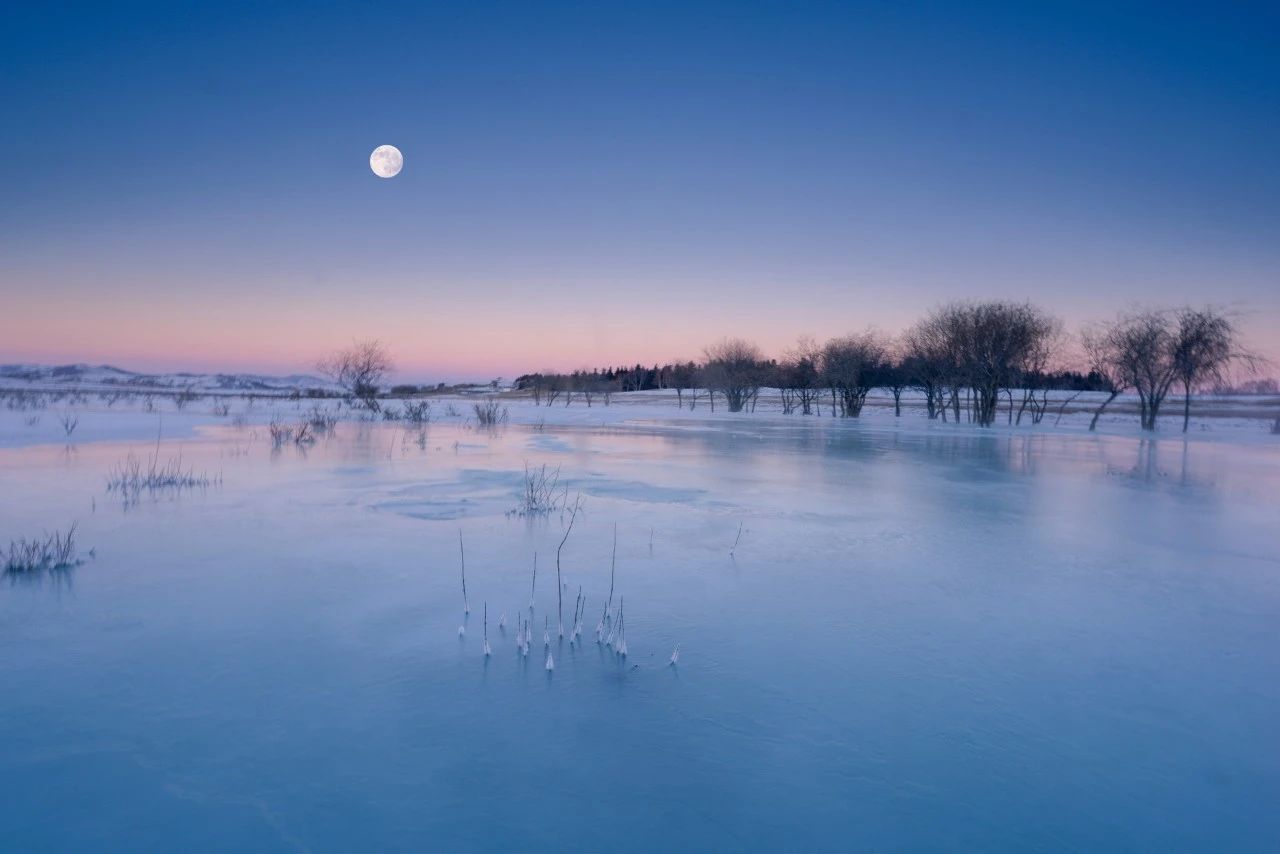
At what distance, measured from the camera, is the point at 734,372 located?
4850 cm

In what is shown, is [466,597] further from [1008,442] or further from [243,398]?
[243,398]

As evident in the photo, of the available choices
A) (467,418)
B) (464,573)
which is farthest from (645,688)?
(467,418)

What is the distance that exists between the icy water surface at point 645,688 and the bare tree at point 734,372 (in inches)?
1586

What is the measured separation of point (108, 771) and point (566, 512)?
598 cm

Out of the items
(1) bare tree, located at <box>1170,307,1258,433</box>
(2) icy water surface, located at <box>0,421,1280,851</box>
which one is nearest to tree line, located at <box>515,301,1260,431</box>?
(1) bare tree, located at <box>1170,307,1258,433</box>

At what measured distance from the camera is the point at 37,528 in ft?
22.7

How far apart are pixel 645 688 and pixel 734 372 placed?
45.6 metres

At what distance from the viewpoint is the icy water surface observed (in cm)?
261

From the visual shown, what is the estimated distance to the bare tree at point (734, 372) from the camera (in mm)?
48344

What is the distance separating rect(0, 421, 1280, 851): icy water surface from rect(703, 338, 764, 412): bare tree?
132ft

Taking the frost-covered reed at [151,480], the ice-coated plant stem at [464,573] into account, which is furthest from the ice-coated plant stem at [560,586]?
the frost-covered reed at [151,480]

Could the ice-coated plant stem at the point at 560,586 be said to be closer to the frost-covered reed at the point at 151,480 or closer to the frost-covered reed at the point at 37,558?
the frost-covered reed at the point at 37,558

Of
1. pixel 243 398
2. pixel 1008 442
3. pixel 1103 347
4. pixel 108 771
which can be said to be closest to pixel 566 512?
pixel 108 771

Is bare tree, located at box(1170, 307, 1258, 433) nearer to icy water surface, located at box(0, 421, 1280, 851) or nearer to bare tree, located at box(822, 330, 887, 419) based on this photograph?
bare tree, located at box(822, 330, 887, 419)
